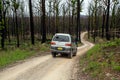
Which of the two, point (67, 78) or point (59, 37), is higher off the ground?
point (59, 37)

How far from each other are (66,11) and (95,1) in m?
13.3

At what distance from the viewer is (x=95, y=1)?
192ft

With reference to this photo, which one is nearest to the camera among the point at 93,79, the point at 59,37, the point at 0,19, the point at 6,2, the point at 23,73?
the point at 93,79

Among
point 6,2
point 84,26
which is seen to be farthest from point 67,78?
point 84,26

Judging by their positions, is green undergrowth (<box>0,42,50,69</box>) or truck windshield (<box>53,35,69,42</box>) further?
truck windshield (<box>53,35,69,42</box>)

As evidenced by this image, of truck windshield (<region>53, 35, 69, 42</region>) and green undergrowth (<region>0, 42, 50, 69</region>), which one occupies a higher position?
truck windshield (<region>53, 35, 69, 42</region>)

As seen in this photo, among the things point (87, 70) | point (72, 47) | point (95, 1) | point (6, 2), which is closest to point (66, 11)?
point (95, 1)

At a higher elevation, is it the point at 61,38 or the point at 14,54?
the point at 61,38

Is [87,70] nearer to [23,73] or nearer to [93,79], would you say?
[93,79]

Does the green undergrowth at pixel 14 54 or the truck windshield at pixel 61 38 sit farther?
the truck windshield at pixel 61 38

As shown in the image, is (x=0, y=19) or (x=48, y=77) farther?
(x=0, y=19)

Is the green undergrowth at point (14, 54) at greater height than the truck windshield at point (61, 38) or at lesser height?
lesser

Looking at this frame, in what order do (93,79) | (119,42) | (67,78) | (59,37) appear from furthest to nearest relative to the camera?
1. (59,37)
2. (119,42)
3. (67,78)
4. (93,79)

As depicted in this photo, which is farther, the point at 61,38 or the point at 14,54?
the point at 61,38
